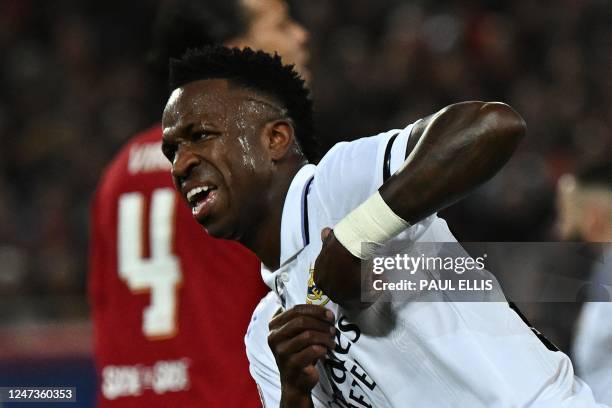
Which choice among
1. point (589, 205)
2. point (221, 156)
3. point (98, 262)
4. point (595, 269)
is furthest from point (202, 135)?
point (589, 205)

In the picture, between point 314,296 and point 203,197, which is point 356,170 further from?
point 203,197

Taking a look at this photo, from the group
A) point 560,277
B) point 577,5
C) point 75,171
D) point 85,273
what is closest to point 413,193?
point 560,277

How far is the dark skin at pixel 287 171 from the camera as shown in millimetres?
1635

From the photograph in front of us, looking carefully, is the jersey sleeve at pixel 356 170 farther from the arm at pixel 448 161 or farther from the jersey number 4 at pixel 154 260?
the jersey number 4 at pixel 154 260

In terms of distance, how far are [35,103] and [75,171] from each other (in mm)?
803

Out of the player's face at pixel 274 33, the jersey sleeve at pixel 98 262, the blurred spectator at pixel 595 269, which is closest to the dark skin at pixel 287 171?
the player's face at pixel 274 33

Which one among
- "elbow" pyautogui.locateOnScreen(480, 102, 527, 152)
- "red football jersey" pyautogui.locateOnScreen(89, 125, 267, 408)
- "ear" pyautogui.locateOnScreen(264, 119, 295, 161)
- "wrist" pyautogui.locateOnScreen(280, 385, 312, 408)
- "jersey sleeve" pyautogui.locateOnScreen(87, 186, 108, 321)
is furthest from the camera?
"jersey sleeve" pyautogui.locateOnScreen(87, 186, 108, 321)

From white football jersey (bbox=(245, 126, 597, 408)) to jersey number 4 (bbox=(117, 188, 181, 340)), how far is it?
1.09 m

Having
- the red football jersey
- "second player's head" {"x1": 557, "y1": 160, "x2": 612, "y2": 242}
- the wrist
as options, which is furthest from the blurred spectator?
the wrist

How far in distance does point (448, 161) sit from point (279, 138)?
51 cm

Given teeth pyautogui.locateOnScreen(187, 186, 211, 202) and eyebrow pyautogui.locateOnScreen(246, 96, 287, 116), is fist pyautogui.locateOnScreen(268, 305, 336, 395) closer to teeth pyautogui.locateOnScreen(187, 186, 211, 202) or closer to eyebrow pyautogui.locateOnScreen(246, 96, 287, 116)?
teeth pyautogui.locateOnScreen(187, 186, 211, 202)

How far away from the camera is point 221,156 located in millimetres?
1994

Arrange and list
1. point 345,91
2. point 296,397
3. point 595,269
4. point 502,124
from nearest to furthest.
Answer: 1. point 502,124
2. point 296,397
3. point 595,269
4. point 345,91

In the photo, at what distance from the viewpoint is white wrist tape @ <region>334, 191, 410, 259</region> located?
1.68 m
